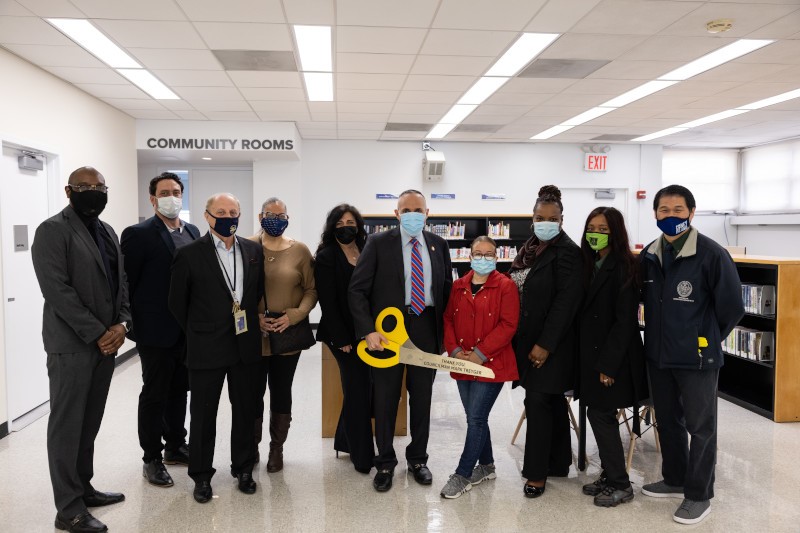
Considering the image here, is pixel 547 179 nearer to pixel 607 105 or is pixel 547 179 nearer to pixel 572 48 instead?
pixel 607 105

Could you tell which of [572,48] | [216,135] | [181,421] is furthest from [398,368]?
[216,135]

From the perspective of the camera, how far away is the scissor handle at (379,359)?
307 centimetres

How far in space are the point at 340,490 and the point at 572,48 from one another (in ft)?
13.0

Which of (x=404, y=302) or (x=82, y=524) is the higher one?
(x=404, y=302)

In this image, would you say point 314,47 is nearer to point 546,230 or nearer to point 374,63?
point 374,63

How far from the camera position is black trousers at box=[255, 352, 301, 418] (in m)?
3.40

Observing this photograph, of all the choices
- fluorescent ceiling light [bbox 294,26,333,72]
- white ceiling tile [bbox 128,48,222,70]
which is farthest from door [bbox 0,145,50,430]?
fluorescent ceiling light [bbox 294,26,333,72]

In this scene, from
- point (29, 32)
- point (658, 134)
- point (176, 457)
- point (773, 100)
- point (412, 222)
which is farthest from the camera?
point (658, 134)

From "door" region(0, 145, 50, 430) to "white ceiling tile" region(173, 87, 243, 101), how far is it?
5.81ft

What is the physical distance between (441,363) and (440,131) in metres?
6.17

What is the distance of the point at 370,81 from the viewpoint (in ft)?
18.5

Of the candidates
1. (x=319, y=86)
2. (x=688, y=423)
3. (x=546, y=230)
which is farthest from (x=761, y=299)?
(x=319, y=86)

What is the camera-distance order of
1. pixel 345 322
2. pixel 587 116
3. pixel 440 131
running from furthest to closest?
pixel 440 131
pixel 587 116
pixel 345 322

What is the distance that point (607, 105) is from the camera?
681cm
